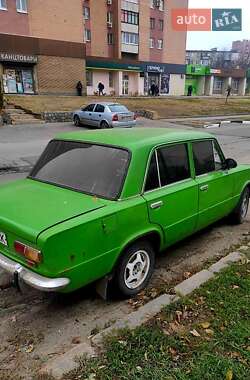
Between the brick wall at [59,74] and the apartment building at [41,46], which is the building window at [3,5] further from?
the brick wall at [59,74]

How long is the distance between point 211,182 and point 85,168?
1721 millimetres

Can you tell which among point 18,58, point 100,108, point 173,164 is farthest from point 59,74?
point 173,164

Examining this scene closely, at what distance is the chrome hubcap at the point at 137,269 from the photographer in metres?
3.34

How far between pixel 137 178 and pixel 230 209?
220 cm

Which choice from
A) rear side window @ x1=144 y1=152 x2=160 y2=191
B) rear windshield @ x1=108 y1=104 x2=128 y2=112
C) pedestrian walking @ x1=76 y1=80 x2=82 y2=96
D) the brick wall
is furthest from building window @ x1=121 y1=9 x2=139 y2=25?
rear side window @ x1=144 y1=152 x2=160 y2=191

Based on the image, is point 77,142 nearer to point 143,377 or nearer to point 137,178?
point 137,178

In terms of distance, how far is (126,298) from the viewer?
3.40m

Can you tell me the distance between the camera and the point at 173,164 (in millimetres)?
3820

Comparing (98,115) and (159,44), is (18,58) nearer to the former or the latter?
(98,115)

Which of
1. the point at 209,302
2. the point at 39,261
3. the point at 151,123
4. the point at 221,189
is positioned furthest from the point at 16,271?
the point at 151,123

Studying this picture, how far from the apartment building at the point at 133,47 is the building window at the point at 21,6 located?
10.7m

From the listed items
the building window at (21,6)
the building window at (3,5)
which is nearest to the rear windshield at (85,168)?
the building window at (3,5)

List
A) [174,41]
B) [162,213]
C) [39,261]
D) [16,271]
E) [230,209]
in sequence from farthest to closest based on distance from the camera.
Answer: [174,41] → [230,209] → [162,213] → [16,271] → [39,261]

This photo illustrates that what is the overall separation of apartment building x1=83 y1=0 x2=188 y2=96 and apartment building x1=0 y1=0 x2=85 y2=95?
716 centimetres
